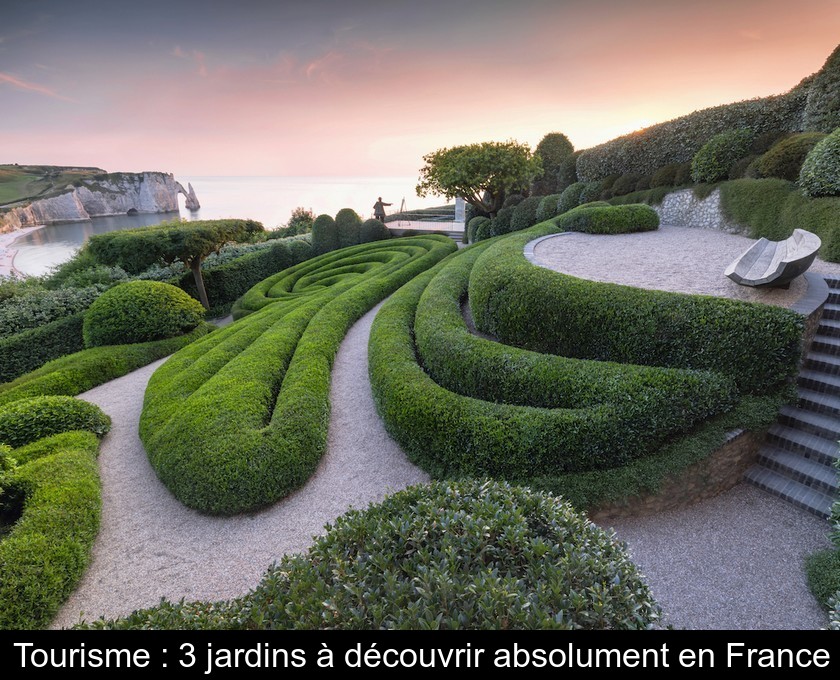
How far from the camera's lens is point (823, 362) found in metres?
6.07

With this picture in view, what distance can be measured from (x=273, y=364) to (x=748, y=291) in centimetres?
994

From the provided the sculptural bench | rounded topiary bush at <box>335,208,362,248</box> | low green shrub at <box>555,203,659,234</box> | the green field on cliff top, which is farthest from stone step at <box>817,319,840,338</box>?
the green field on cliff top

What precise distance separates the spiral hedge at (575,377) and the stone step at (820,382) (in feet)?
2.17

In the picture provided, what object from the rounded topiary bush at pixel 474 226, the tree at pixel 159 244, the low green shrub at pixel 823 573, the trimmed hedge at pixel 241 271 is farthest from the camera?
the rounded topiary bush at pixel 474 226

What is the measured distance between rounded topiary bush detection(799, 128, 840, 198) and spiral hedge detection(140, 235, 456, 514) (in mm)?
12909

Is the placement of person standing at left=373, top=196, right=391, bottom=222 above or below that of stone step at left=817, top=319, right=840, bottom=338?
above

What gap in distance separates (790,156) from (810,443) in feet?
33.6

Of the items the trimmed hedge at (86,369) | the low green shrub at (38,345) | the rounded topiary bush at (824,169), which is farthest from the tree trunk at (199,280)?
the rounded topiary bush at (824,169)

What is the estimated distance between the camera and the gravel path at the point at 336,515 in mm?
4246

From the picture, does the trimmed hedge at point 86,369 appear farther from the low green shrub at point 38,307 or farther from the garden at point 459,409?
the low green shrub at point 38,307

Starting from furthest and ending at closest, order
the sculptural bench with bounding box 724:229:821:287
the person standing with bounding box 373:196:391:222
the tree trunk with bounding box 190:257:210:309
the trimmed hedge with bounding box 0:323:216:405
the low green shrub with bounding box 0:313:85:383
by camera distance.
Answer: the person standing with bounding box 373:196:391:222
the tree trunk with bounding box 190:257:210:309
the low green shrub with bounding box 0:313:85:383
the trimmed hedge with bounding box 0:323:216:405
the sculptural bench with bounding box 724:229:821:287

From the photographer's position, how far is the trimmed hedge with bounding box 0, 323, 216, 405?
10.3m

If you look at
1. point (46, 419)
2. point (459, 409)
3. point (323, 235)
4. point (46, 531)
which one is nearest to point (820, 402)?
point (459, 409)

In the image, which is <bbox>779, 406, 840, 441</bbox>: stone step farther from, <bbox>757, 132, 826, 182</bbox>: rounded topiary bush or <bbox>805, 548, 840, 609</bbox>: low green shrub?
<bbox>757, 132, 826, 182</bbox>: rounded topiary bush
